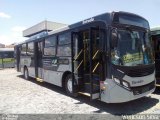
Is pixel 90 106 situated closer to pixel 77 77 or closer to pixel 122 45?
pixel 77 77

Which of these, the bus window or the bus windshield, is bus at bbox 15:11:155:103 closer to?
the bus windshield

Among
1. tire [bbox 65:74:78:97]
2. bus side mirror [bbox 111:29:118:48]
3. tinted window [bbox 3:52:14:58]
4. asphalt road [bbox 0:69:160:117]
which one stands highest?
bus side mirror [bbox 111:29:118:48]

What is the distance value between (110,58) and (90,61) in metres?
0.79

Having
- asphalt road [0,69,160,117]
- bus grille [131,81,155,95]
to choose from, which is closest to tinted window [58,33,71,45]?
asphalt road [0,69,160,117]

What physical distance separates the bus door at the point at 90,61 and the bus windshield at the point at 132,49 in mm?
559

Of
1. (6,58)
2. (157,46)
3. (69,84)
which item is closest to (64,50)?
(69,84)

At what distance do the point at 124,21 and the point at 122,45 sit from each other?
33.8 inches

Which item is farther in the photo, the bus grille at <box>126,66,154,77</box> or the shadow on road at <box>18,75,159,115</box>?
the shadow on road at <box>18,75,159,115</box>

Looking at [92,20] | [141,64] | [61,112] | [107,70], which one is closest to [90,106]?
[61,112]

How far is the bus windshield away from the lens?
7.01m

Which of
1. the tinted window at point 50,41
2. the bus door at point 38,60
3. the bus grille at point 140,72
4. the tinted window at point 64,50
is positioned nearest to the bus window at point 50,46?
the tinted window at point 50,41

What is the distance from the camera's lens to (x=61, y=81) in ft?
33.6

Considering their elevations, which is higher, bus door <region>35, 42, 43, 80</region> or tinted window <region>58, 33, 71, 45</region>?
tinted window <region>58, 33, 71, 45</region>

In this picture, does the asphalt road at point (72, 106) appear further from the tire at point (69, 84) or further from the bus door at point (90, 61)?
the bus door at point (90, 61)
